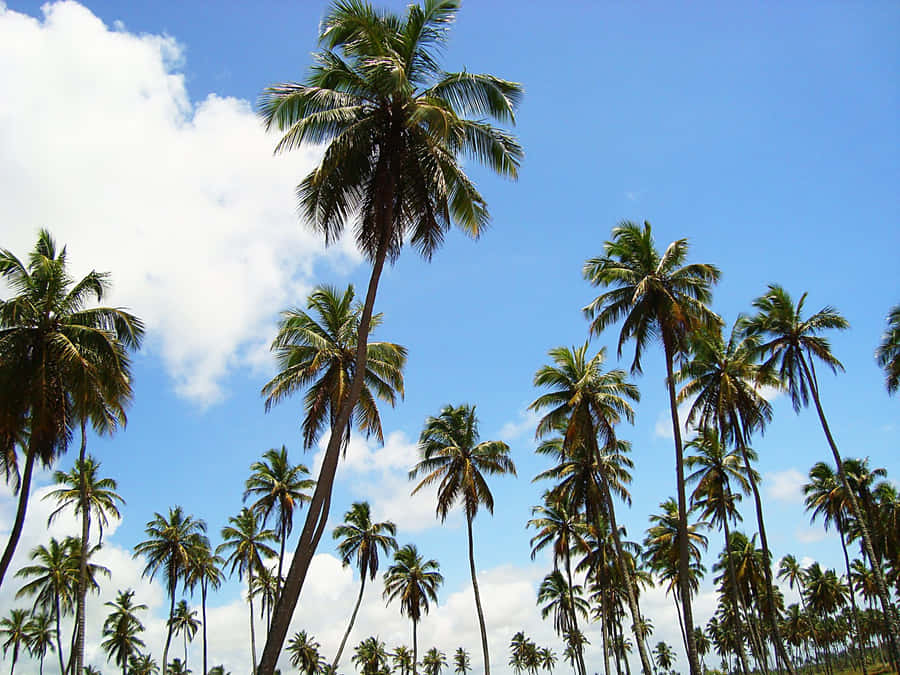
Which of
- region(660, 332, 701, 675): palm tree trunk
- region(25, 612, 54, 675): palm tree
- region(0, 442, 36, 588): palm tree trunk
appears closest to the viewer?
region(0, 442, 36, 588): palm tree trunk

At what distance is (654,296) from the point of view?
949 inches

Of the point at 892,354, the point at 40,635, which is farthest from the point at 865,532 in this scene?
the point at 40,635

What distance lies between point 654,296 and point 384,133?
44.1ft

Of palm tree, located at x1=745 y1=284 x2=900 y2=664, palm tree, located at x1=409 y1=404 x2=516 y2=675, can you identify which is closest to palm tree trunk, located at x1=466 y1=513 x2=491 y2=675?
palm tree, located at x1=409 y1=404 x2=516 y2=675

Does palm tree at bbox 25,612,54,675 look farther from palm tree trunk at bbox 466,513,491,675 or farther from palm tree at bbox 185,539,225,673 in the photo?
palm tree trunk at bbox 466,513,491,675

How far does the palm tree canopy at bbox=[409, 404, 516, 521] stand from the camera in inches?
1341

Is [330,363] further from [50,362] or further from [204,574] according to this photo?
[204,574]

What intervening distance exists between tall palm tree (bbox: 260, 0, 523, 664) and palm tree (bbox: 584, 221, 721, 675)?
1042 centimetres

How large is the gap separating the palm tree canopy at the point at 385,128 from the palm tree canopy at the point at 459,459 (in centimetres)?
2055

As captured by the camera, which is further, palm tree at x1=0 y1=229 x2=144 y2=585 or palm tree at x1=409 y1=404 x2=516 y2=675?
palm tree at x1=409 y1=404 x2=516 y2=675

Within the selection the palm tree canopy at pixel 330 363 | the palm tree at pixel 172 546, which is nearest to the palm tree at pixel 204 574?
the palm tree at pixel 172 546

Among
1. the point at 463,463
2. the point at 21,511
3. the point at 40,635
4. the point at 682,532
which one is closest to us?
the point at 21,511

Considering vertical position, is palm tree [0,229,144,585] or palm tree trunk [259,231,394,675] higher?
palm tree [0,229,144,585]

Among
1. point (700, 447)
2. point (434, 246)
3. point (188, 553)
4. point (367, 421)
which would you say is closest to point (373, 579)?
point (188, 553)
